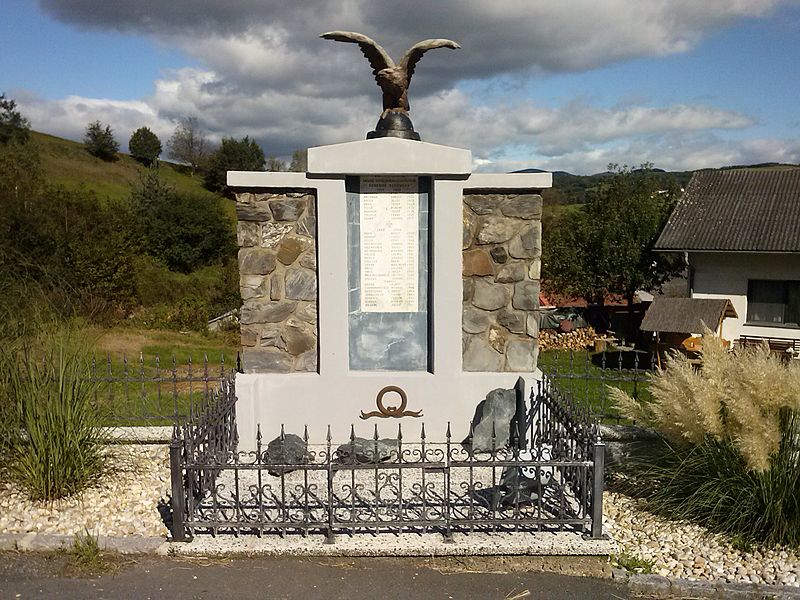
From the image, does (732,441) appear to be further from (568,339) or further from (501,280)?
(568,339)

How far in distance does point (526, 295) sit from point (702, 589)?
324 cm

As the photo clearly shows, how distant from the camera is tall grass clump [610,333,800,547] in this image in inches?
165

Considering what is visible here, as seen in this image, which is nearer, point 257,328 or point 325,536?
point 325,536

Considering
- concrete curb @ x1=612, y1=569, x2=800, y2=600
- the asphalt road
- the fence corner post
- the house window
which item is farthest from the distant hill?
concrete curb @ x1=612, y1=569, x2=800, y2=600

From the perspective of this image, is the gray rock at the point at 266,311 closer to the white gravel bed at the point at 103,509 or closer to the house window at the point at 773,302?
the white gravel bed at the point at 103,509

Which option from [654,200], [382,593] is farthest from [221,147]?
[382,593]

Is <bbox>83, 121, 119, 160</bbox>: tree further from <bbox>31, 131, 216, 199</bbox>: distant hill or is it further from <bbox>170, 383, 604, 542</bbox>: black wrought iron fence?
<bbox>170, 383, 604, 542</bbox>: black wrought iron fence

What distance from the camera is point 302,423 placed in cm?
641

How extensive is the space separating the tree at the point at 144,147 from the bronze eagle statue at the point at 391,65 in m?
46.4

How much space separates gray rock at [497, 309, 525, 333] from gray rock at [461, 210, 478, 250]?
826 millimetres

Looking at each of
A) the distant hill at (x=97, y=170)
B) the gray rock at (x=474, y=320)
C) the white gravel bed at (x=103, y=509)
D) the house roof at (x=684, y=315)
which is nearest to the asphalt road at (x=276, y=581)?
the white gravel bed at (x=103, y=509)

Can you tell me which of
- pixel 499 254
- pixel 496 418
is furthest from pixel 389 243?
pixel 496 418

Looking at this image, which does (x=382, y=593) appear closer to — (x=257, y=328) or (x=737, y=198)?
(x=257, y=328)

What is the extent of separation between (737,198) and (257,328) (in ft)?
52.9
